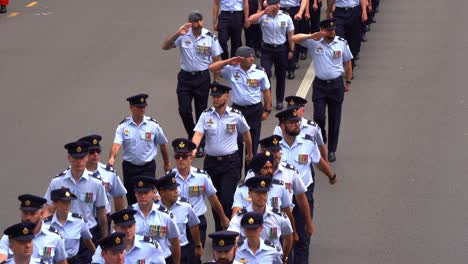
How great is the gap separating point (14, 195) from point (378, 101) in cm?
668

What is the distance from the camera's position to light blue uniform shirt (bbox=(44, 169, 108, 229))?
13273 millimetres

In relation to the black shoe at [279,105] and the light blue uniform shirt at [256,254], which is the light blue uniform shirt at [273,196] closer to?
the light blue uniform shirt at [256,254]

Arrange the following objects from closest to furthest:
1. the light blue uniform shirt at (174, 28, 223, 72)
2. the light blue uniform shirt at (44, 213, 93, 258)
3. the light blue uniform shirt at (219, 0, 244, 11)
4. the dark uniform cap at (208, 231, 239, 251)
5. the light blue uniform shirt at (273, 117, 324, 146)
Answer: the dark uniform cap at (208, 231, 239, 251) → the light blue uniform shirt at (44, 213, 93, 258) → the light blue uniform shirt at (273, 117, 324, 146) → the light blue uniform shirt at (174, 28, 223, 72) → the light blue uniform shirt at (219, 0, 244, 11)

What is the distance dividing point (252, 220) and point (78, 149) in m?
2.56

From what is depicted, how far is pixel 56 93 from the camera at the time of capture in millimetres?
20656

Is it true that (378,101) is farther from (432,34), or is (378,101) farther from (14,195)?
(14,195)

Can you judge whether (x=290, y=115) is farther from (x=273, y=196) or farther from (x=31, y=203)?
(x=31, y=203)

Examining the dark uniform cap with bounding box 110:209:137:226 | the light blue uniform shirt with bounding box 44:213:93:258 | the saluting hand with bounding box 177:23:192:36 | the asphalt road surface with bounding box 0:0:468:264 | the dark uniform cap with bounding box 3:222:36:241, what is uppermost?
the saluting hand with bounding box 177:23:192:36

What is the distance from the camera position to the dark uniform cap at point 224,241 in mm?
10922

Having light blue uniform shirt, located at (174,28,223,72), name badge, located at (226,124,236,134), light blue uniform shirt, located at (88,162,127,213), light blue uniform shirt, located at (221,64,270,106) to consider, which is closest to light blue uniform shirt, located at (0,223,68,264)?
light blue uniform shirt, located at (88,162,127,213)

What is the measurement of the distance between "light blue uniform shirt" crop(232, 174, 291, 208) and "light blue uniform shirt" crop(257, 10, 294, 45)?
22.8 ft

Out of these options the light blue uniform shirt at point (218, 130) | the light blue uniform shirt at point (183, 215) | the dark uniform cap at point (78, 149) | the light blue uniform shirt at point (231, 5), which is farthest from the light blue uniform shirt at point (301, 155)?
the light blue uniform shirt at point (231, 5)

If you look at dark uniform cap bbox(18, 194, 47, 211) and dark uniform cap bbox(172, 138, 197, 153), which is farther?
dark uniform cap bbox(172, 138, 197, 153)

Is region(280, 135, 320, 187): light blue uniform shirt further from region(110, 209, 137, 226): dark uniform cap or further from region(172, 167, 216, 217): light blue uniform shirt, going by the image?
region(110, 209, 137, 226): dark uniform cap
